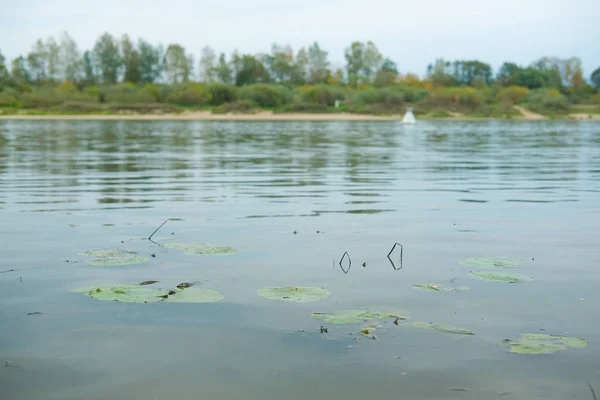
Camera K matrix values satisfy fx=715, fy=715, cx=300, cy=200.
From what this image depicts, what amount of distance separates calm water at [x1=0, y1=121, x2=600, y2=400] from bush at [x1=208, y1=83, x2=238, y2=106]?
10029 cm

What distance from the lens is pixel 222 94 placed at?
115 metres

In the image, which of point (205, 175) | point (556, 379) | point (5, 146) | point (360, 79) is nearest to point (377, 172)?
point (205, 175)

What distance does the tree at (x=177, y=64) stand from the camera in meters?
137

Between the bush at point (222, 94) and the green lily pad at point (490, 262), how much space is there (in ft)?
356

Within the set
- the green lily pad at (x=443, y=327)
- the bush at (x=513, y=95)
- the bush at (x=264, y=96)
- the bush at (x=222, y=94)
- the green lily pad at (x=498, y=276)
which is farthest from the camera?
the bush at (x=513, y=95)

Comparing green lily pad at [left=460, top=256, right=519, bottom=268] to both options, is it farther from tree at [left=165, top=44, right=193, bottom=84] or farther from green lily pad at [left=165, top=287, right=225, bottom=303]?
tree at [left=165, top=44, right=193, bottom=84]

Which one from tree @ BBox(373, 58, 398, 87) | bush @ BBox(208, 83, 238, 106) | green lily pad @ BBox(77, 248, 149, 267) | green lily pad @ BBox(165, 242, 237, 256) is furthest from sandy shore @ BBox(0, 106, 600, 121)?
green lily pad @ BBox(77, 248, 149, 267)

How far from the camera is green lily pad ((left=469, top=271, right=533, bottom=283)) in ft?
24.3

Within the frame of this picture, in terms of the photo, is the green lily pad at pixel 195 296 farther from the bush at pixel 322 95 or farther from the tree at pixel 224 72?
the tree at pixel 224 72

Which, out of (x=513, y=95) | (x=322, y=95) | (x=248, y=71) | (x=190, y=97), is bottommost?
(x=190, y=97)

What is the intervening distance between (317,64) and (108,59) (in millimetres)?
42470

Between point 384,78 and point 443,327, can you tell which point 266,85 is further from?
point 443,327

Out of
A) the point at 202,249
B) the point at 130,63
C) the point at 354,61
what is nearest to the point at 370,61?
the point at 354,61

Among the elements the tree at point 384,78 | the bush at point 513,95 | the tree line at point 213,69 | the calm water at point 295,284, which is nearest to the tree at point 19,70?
the tree line at point 213,69
